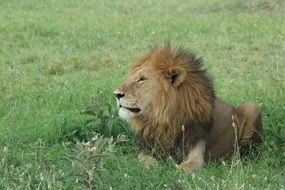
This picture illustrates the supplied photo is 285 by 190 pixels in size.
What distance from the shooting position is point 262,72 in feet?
29.9

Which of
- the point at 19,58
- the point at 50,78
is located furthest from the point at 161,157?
the point at 19,58

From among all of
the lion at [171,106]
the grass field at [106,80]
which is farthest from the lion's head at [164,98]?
the grass field at [106,80]

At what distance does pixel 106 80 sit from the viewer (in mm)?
8273

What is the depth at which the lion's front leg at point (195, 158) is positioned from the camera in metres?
5.05

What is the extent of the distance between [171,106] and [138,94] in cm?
26

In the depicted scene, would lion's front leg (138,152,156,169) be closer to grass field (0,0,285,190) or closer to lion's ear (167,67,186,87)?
grass field (0,0,285,190)

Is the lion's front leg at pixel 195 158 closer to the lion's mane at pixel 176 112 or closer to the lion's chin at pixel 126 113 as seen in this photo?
the lion's mane at pixel 176 112

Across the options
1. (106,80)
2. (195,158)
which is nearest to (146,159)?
(195,158)

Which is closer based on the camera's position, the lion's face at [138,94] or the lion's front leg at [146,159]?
the lion's front leg at [146,159]

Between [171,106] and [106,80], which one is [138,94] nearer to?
[171,106]

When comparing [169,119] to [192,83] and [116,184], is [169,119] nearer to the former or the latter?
[192,83]

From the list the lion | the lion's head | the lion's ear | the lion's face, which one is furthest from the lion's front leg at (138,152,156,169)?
the lion's ear

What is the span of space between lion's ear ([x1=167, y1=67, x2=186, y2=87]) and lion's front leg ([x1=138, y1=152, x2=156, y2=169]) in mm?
Answer: 567

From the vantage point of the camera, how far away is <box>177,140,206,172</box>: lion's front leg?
199 inches
